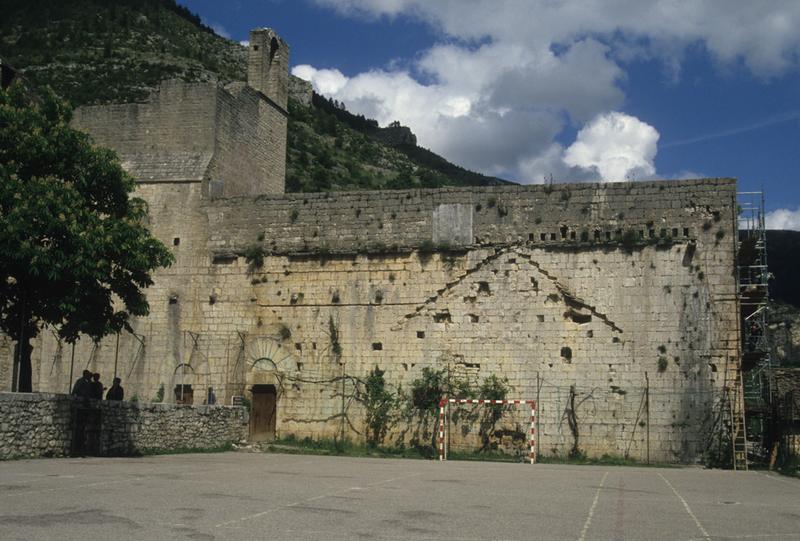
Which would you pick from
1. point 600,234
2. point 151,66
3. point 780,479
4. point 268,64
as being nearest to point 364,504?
point 780,479

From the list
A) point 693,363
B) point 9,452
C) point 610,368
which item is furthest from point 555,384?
point 9,452

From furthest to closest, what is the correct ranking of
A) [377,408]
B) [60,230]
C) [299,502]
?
[377,408]
[60,230]
[299,502]

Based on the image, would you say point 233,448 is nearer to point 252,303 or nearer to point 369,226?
point 252,303

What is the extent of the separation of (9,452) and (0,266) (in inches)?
156

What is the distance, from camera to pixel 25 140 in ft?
58.2

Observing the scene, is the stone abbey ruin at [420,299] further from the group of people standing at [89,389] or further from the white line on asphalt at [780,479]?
the group of people standing at [89,389]

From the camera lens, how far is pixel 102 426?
59.0ft

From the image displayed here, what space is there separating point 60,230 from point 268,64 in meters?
13.3

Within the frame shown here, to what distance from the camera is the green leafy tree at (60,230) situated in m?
17.2

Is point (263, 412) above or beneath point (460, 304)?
beneath

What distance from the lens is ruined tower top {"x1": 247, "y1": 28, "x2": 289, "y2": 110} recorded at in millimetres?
28828

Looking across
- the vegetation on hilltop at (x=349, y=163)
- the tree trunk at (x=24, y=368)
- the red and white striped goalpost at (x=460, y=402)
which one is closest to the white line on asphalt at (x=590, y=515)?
the red and white striped goalpost at (x=460, y=402)

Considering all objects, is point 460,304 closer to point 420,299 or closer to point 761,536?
point 420,299

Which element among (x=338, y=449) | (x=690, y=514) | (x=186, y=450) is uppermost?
(x=690, y=514)
